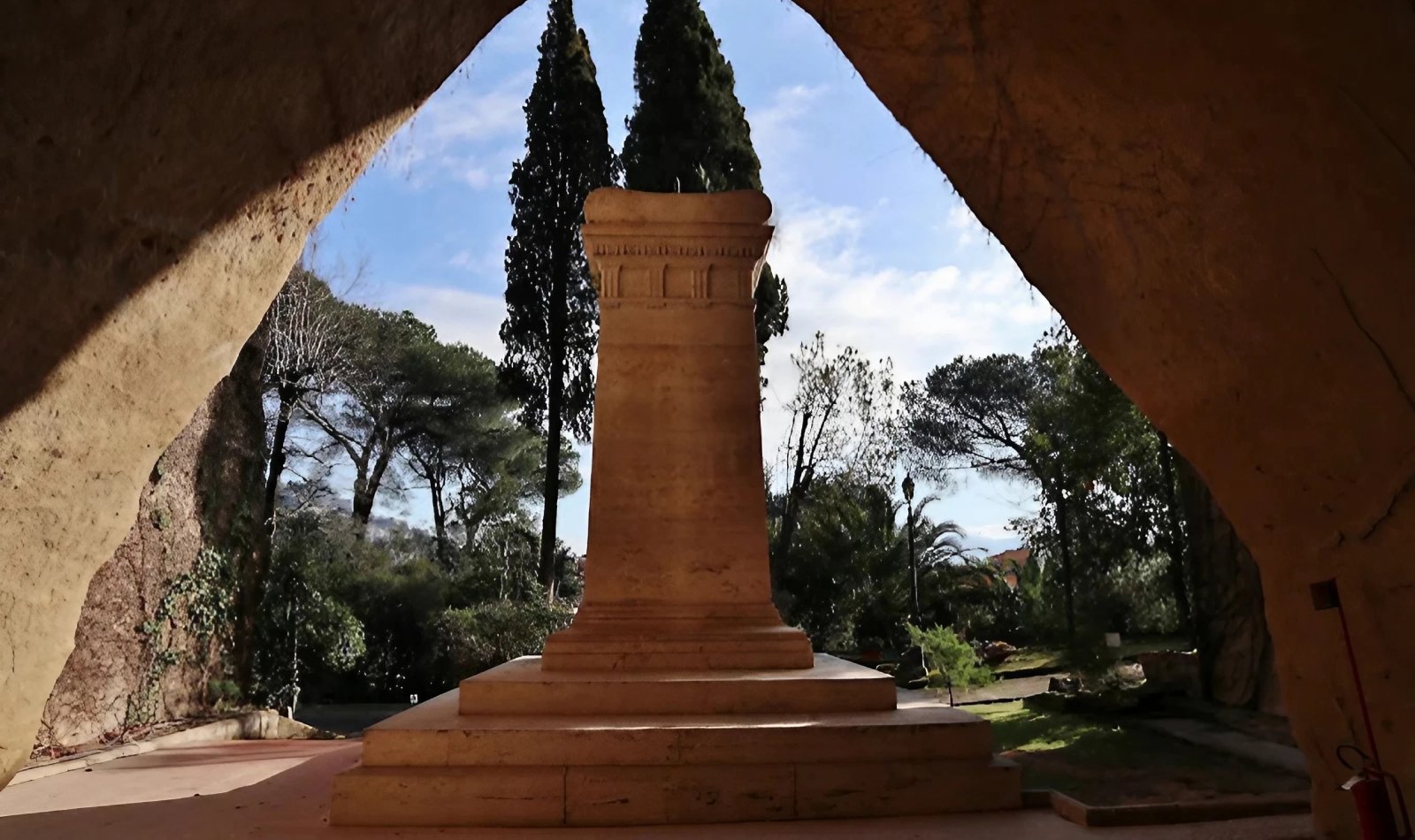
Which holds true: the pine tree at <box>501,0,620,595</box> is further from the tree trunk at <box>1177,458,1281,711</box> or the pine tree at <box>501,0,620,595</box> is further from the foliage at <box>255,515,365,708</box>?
Result: the tree trunk at <box>1177,458,1281,711</box>

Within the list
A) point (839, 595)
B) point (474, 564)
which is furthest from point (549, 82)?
point (839, 595)

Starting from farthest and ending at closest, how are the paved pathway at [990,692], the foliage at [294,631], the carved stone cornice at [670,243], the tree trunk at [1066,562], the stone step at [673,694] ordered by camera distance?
the tree trunk at [1066,562] → the foliage at [294,631] → the paved pathway at [990,692] → the carved stone cornice at [670,243] → the stone step at [673,694]

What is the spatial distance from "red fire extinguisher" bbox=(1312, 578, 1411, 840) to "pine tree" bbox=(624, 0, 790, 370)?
58.3ft

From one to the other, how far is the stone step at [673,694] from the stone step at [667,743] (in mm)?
437

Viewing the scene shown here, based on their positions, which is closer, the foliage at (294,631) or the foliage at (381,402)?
the foliage at (294,631)

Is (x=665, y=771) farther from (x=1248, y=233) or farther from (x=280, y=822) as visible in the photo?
(x=1248, y=233)

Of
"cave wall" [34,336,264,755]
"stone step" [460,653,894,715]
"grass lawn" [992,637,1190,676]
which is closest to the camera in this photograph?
"stone step" [460,653,894,715]

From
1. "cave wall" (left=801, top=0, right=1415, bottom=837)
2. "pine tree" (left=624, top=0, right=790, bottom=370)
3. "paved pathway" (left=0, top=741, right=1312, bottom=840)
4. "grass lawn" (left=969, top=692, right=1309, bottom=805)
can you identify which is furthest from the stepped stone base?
"pine tree" (left=624, top=0, right=790, bottom=370)

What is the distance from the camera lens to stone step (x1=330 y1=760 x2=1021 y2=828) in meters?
4.46

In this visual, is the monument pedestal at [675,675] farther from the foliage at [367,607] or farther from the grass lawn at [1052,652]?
the grass lawn at [1052,652]

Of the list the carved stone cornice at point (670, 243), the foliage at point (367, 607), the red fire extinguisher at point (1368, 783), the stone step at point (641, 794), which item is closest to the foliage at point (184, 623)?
the foliage at point (367, 607)

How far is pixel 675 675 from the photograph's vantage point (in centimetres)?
583

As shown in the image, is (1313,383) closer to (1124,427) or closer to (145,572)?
(145,572)

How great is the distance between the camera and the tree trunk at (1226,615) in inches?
340
